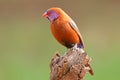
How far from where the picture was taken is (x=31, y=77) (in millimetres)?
7391

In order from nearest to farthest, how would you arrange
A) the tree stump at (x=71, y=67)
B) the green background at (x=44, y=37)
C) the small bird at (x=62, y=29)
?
1. the tree stump at (x=71, y=67)
2. the small bird at (x=62, y=29)
3. the green background at (x=44, y=37)

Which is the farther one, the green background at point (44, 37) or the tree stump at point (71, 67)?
the green background at point (44, 37)

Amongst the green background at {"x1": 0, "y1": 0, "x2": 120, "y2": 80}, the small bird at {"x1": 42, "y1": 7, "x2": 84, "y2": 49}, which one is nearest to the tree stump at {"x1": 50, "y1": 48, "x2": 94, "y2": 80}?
the small bird at {"x1": 42, "y1": 7, "x2": 84, "y2": 49}

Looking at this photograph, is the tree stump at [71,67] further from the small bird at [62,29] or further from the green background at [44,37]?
the green background at [44,37]

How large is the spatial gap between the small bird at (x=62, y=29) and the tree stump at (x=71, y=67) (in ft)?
1.67

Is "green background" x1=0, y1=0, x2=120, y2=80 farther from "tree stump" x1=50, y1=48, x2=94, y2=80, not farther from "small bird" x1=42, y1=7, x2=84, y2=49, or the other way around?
"tree stump" x1=50, y1=48, x2=94, y2=80

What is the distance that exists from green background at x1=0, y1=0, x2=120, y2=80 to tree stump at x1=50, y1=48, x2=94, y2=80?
3006mm

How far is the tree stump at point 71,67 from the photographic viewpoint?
3.88 m

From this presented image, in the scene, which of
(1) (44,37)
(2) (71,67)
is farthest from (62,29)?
(1) (44,37)

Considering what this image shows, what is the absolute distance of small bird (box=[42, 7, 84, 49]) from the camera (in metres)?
4.51

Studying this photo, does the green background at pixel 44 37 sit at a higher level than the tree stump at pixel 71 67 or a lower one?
lower

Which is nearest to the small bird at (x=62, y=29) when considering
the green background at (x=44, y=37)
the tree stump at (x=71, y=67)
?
the tree stump at (x=71, y=67)

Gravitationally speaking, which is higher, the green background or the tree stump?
the tree stump

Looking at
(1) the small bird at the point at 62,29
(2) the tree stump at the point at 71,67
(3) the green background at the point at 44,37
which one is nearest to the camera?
(2) the tree stump at the point at 71,67
